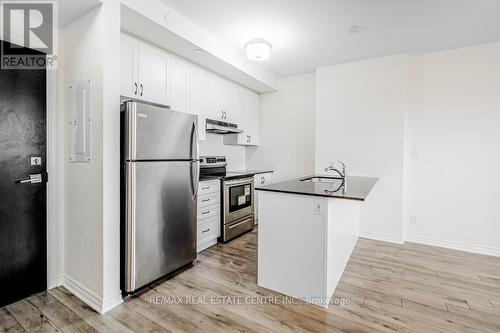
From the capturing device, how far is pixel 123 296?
7.24ft

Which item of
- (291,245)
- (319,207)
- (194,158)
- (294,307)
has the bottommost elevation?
(294,307)

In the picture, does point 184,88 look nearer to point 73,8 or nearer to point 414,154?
point 73,8

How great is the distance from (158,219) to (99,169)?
26.4 inches

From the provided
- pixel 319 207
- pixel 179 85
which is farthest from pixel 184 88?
pixel 319 207

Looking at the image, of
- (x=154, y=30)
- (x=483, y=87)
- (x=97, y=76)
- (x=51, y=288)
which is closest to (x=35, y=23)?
(x=97, y=76)

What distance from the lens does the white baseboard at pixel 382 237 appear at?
3624mm

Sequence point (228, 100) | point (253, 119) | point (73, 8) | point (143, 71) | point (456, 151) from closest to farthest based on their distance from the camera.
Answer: point (73, 8)
point (143, 71)
point (456, 151)
point (228, 100)
point (253, 119)

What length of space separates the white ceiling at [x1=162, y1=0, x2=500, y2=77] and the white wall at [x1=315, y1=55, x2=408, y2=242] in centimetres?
35

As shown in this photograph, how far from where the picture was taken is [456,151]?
134 inches

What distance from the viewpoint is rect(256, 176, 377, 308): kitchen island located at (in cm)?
208

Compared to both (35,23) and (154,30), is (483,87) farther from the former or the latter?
(35,23)

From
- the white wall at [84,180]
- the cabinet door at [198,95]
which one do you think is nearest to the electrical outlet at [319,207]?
the white wall at [84,180]

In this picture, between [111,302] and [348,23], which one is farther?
[348,23]

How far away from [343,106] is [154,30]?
282 centimetres
